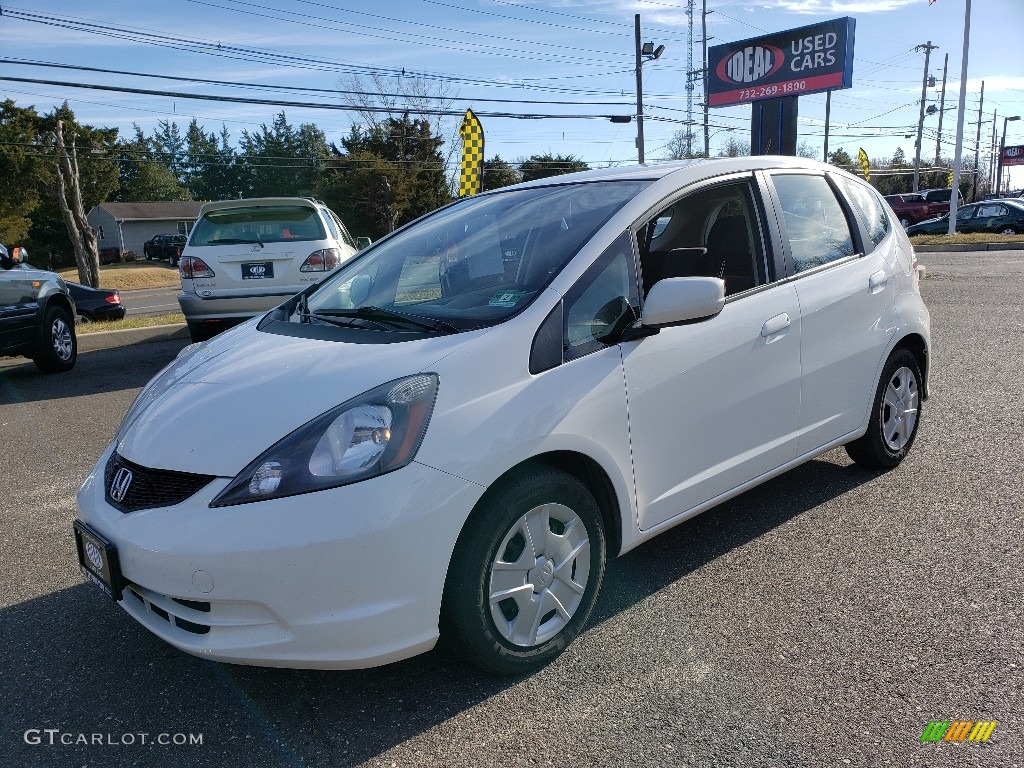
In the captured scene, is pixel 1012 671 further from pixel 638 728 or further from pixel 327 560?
pixel 327 560

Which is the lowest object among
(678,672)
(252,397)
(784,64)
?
(678,672)

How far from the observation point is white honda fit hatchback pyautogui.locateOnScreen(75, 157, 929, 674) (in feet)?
7.60

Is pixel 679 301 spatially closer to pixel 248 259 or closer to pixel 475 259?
pixel 475 259

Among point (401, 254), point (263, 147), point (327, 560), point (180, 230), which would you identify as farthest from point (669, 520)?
point (263, 147)

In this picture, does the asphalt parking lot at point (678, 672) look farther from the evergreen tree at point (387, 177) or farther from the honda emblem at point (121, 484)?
the evergreen tree at point (387, 177)

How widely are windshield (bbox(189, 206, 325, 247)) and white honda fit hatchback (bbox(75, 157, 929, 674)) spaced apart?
5.23 metres

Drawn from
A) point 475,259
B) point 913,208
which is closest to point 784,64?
point 913,208

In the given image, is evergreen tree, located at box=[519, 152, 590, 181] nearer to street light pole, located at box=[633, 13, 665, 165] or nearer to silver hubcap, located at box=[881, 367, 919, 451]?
street light pole, located at box=[633, 13, 665, 165]

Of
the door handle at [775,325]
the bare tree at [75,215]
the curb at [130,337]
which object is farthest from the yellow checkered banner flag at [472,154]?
the bare tree at [75,215]

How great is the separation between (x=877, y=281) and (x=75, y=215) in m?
39.1

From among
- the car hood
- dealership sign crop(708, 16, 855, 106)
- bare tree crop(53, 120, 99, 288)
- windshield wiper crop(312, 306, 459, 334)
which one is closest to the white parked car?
windshield wiper crop(312, 306, 459, 334)

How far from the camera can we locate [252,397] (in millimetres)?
2602

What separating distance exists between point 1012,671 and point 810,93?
32.5m

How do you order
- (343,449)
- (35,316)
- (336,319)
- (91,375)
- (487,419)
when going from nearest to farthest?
(343,449), (487,419), (336,319), (35,316), (91,375)
